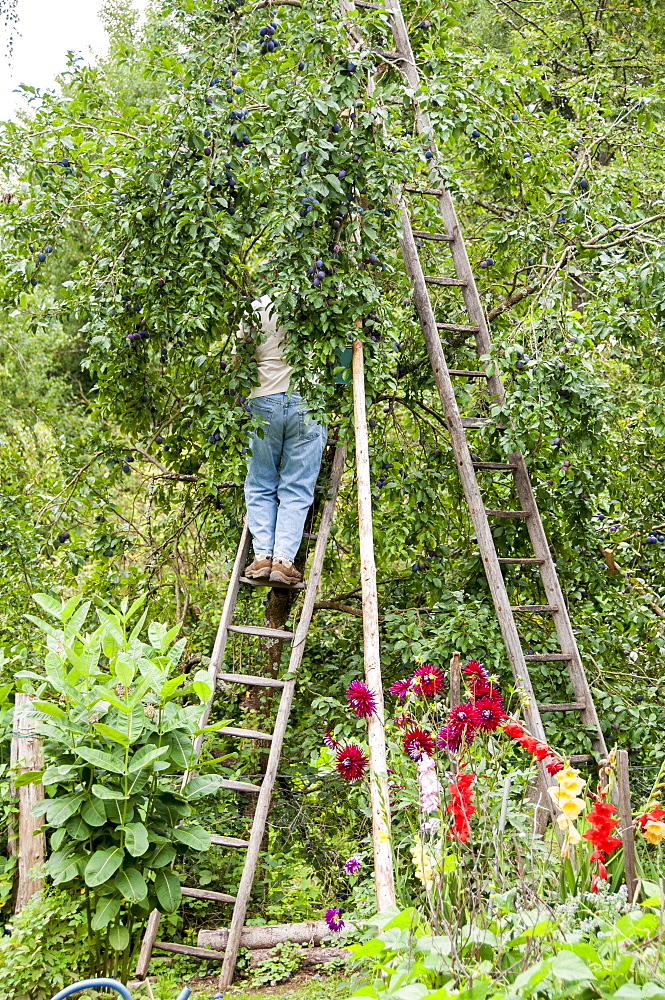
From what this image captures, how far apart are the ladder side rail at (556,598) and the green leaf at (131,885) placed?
2506mm

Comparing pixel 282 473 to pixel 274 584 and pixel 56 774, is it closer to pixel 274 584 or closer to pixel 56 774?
pixel 274 584

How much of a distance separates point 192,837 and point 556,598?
2401mm

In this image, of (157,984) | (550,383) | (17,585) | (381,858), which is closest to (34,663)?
(17,585)

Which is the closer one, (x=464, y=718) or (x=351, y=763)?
(x=464, y=718)

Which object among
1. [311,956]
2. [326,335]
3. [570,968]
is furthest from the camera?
[326,335]

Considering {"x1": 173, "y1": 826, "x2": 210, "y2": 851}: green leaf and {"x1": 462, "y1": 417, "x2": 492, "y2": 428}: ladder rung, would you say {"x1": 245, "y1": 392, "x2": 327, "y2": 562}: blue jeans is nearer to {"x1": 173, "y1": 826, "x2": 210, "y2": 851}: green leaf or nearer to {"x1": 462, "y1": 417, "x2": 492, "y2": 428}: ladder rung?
{"x1": 462, "y1": 417, "x2": 492, "y2": 428}: ladder rung

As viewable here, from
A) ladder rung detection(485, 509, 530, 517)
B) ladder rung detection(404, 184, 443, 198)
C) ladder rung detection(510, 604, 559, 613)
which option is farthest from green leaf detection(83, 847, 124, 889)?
ladder rung detection(404, 184, 443, 198)

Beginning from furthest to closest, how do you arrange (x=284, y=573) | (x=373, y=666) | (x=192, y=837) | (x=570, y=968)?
(x=284, y=573) → (x=373, y=666) → (x=192, y=837) → (x=570, y=968)

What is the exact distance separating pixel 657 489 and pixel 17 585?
373 cm

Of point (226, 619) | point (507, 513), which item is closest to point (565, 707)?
point (507, 513)

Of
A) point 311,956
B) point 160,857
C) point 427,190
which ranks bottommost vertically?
Answer: point 311,956

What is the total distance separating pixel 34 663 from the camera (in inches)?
197

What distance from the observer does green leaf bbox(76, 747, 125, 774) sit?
8.75 feet

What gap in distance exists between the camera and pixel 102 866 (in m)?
2.70
